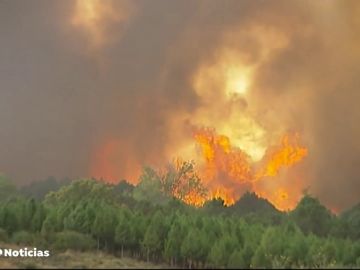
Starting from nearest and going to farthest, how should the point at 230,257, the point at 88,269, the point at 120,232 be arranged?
the point at 88,269 < the point at 230,257 < the point at 120,232

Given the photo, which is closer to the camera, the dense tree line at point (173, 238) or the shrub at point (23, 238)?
the dense tree line at point (173, 238)

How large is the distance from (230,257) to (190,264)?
872cm

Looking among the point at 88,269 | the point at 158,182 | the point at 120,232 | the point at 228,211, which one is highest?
the point at 158,182

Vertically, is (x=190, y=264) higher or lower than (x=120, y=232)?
lower

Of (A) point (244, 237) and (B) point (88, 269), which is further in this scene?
(A) point (244, 237)

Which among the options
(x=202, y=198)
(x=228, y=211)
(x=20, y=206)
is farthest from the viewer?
(x=202, y=198)

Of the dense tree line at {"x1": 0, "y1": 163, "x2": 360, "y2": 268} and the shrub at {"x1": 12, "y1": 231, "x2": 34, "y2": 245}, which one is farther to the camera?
the shrub at {"x1": 12, "y1": 231, "x2": 34, "y2": 245}

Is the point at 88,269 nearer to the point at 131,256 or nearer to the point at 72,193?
the point at 131,256

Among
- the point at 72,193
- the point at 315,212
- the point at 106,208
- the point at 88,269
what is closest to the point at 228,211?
the point at 315,212

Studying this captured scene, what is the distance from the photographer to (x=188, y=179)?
190 m

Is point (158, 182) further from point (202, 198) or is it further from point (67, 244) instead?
point (67, 244)

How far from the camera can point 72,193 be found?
136m

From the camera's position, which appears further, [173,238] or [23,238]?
[23,238]

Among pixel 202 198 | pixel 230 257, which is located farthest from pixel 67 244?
pixel 202 198
